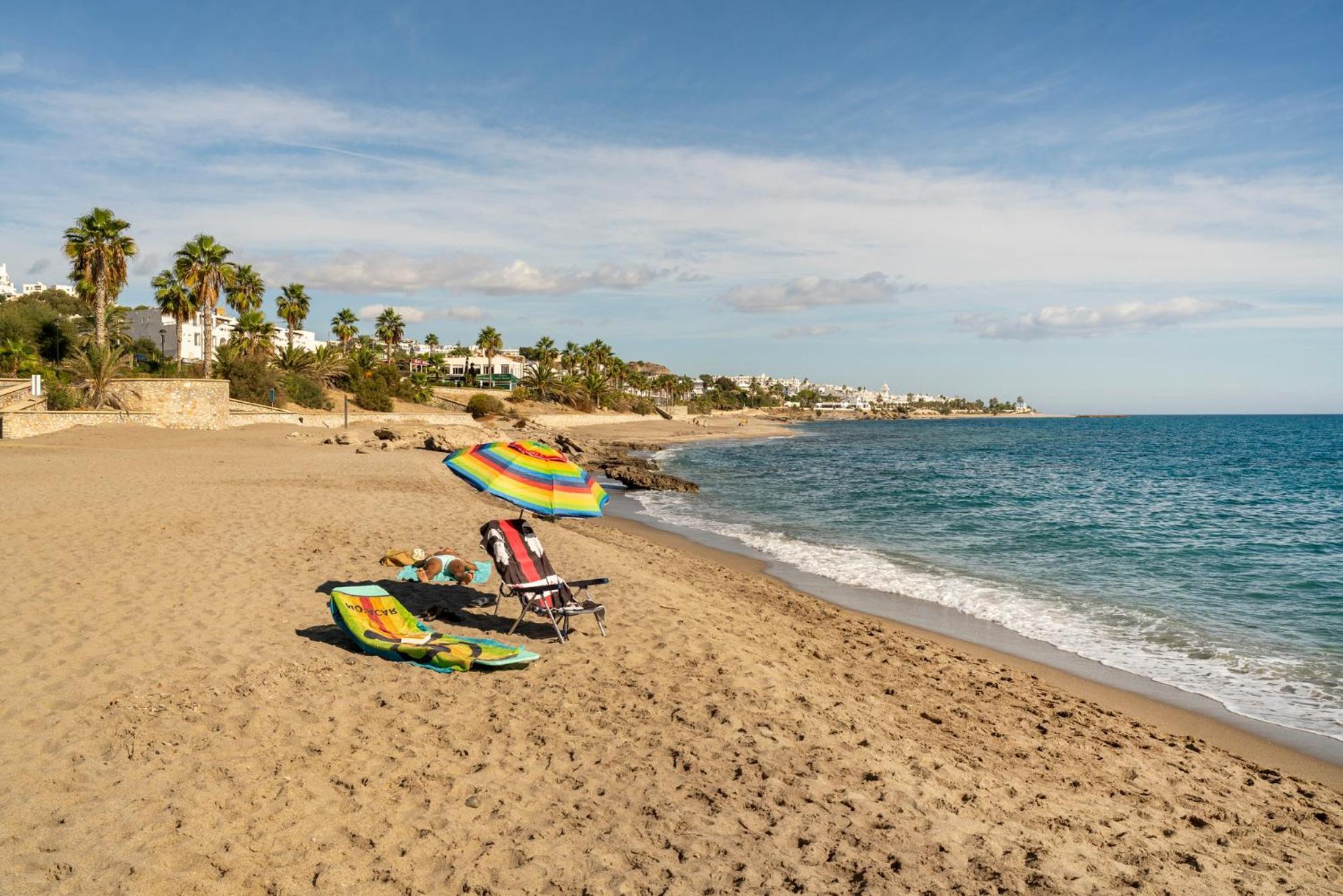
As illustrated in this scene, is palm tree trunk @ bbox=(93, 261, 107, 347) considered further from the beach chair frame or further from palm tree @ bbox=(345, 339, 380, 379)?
the beach chair frame

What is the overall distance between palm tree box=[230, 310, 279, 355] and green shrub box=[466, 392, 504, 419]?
15.0m

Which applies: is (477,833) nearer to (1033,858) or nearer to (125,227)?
(1033,858)

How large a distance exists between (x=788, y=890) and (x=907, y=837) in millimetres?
959

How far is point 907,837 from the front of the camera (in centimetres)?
457

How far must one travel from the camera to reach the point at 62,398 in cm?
2995

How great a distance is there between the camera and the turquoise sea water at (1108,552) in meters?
9.92

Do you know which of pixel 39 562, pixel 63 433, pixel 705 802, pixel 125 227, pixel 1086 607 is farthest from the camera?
pixel 125 227

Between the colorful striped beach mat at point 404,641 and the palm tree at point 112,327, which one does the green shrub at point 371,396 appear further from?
the colorful striped beach mat at point 404,641

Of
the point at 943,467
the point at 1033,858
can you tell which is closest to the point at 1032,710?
the point at 1033,858

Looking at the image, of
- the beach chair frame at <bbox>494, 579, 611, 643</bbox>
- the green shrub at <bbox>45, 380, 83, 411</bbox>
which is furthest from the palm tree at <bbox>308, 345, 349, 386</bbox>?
the beach chair frame at <bbox>494, 579, 611, 643</bbox>

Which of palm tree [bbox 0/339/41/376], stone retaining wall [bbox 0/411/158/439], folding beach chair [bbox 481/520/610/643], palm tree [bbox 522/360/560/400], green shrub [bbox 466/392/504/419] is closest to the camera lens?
folding beach chair [bbox 481/520/610/643]

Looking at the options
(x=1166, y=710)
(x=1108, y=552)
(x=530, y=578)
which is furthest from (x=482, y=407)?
(x=1166, y=710)

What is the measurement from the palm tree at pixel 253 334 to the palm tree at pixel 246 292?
199 centimetres

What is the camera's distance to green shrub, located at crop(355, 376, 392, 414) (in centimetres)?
5166
